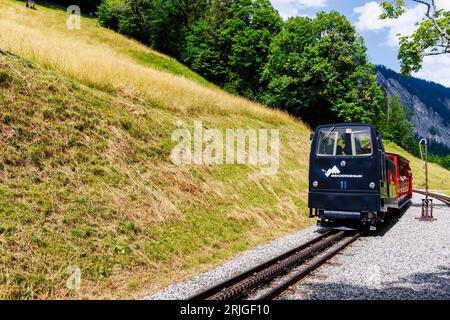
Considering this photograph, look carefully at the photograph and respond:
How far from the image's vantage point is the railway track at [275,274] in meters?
6.13

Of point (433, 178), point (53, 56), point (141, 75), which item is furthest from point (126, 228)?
point (433, 178)

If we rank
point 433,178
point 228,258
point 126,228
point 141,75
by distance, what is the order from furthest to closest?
point 433,178 < point 141,75 < point 228,258 < point 126,228

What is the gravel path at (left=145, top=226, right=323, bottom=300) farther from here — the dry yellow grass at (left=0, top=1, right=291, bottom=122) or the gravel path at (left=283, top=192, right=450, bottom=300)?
the dry yellow grass at (left=0, top=1, right=291, bottom=122)

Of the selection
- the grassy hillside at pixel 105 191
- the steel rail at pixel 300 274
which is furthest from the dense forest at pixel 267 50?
the steel rail at pixel 300 274

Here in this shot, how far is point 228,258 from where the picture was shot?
356 inches

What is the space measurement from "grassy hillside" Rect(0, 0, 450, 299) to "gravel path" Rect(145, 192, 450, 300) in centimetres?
70

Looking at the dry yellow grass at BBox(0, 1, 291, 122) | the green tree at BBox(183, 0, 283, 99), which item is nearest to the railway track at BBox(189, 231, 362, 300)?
the dry yellow grass at BBox(0, 1, 291, 122)

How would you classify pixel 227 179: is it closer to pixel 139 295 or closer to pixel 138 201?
pixel 138 201

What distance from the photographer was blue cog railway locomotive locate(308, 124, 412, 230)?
11.5 meters

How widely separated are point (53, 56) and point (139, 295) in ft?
31.5

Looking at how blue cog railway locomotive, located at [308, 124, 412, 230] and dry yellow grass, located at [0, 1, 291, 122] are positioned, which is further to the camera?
dry yellow grass, located at [0, 1, 291, 122]

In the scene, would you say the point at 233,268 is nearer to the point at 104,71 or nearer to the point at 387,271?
the point at 387,271
